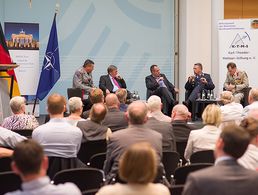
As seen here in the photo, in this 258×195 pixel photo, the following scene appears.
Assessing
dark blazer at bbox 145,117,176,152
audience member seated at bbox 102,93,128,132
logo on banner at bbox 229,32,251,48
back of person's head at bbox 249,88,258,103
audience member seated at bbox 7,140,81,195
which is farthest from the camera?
logo on banner at bbox 229,32,251,48

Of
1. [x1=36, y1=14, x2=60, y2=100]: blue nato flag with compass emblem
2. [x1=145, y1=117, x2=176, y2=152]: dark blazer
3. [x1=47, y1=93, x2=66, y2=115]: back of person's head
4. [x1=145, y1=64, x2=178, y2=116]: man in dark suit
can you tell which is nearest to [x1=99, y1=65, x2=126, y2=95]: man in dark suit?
[x1=145, y1=64, x2=178, y2=116]: man in dark suit

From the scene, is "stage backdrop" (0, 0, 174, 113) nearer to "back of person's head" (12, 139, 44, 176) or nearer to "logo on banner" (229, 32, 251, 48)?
"logo on banner" (229, 32, 251, 48)

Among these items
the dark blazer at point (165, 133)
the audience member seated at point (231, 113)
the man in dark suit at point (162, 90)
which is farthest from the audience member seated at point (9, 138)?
the man in dark suit at point (162, 90)

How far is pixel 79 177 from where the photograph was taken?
135 inches

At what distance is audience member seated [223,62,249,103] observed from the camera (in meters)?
10.3

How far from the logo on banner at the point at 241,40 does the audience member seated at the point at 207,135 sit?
7087mm

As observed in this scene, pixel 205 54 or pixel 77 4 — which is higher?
pixel 77 4

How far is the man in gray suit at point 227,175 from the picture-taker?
7.80 ft

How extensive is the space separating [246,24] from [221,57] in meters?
0.96

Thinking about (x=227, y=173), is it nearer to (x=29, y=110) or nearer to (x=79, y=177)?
(x=79, y=177)

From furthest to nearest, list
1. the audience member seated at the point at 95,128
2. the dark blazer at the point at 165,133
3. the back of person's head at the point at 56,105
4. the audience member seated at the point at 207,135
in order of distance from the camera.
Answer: the audience member seated at the point at 95,128
the dark blazer at the point at 165,133
the audience member seated at the point at 207,135
the back of person's head at the point at 56,105

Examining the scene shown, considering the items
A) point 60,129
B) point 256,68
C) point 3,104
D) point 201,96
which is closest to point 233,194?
point 60,129

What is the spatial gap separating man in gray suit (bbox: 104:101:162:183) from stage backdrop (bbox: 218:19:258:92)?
7.71 meters

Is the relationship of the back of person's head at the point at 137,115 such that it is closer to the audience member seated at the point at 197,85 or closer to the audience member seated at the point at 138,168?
the audience member seated at the point at 138,168
